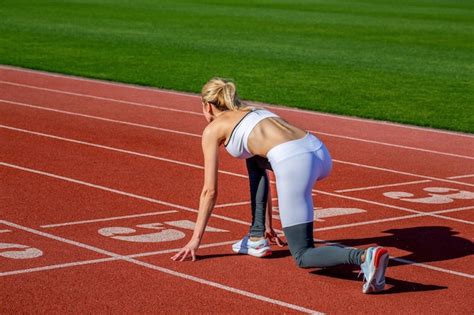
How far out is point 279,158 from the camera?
814 centimetres

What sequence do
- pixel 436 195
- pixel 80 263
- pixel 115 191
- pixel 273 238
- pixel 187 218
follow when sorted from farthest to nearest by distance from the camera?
pixel 436 195
pixel 115 191
pixel 187 218
pixel 273 238
pixel 80 263

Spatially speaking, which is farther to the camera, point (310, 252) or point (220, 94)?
point (220, 94)

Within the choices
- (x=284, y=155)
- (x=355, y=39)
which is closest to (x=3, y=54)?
(x=355, y=39)

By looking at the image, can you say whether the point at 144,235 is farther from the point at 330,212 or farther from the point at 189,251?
the point at 330,212

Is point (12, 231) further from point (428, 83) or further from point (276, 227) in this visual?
point (428, 83)

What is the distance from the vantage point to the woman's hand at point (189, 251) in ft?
27.5

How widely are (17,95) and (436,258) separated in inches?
457

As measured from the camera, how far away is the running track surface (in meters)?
7.73

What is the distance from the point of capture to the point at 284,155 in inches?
320

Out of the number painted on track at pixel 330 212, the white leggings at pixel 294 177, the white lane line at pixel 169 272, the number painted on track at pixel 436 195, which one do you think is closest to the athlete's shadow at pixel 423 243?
the number painted on track at pixel 330 212

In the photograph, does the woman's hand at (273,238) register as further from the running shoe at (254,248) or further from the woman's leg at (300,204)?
the woman's leg at (300,204)

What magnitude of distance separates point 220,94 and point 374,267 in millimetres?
1786

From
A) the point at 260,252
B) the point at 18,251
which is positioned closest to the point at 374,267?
the point at 260,252

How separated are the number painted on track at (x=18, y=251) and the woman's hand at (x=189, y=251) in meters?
1.10
